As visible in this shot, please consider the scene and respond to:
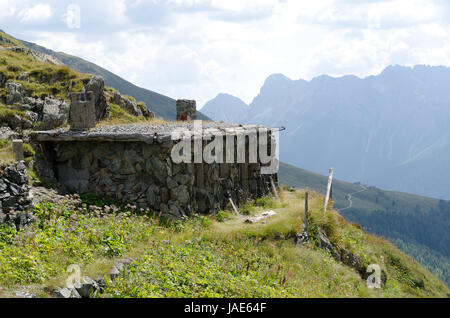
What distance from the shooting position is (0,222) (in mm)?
12742

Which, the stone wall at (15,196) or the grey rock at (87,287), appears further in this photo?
the stone wall at (15,196)

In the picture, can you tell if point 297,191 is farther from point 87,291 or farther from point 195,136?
point 87,291

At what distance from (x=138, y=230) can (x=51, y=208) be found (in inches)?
124

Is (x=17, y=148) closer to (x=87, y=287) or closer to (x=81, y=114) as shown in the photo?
(x=81, y=114)

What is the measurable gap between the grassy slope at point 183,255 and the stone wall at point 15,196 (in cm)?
49

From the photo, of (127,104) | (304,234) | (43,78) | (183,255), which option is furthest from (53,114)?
(304,234)

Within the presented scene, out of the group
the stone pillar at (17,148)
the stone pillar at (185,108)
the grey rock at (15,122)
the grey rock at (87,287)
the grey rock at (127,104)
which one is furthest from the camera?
the stone pillar at (185,108)

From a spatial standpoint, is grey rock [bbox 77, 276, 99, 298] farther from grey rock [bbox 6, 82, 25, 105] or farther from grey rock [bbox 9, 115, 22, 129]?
grey rock [bbox 6, 82, 25, 105]

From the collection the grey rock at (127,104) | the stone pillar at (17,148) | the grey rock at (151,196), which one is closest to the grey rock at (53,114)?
the stone pillar at (17,148)

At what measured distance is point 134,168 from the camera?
16797mm

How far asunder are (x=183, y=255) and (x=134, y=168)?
5736 millimetres

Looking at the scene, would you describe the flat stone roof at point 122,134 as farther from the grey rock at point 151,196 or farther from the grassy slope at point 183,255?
the grassy slope at point 183,255

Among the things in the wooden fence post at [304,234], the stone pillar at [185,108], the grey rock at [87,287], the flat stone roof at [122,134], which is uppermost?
the stone pillar at [185,108]

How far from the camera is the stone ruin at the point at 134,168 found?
1631cm
